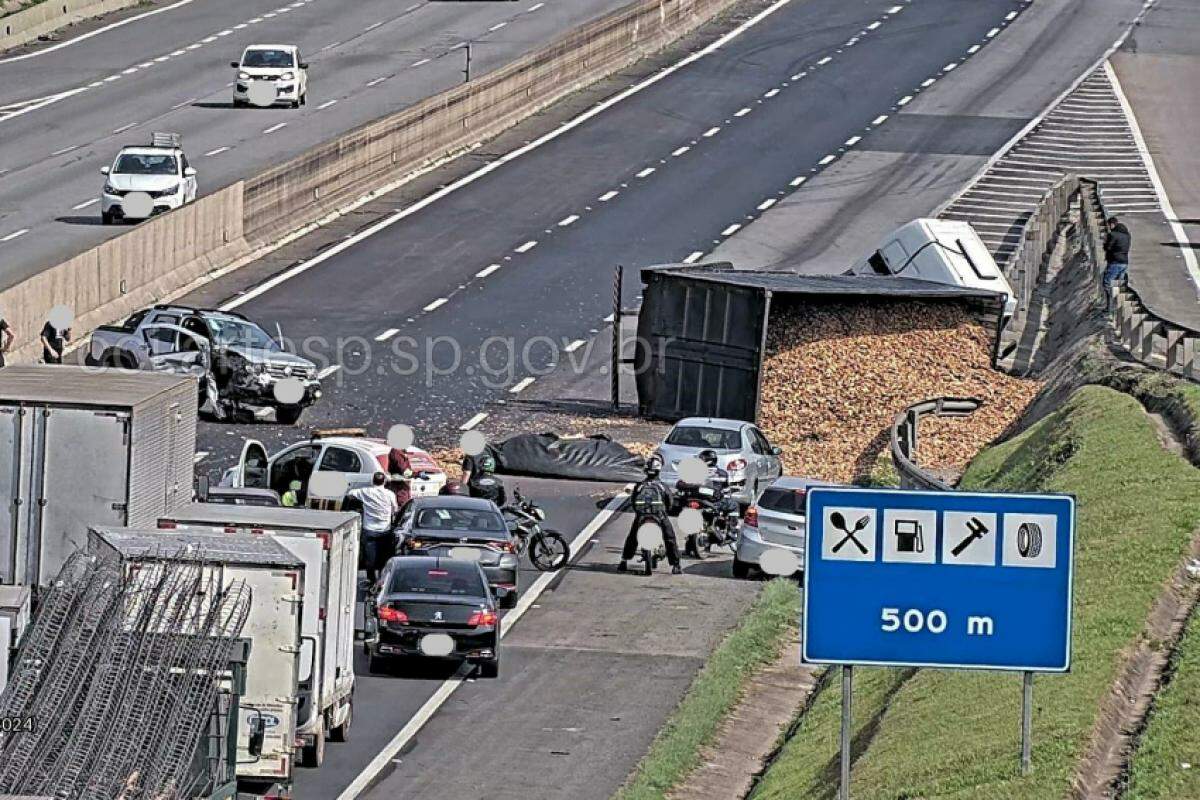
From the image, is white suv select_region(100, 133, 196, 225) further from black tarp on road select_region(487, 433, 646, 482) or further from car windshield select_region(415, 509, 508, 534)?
car windshield select_region(415, 509, 508, 534)

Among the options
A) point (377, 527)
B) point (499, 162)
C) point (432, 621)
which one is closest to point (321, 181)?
point (499, 162)

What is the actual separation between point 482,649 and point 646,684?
1.92m

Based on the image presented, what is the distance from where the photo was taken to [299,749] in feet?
77.9

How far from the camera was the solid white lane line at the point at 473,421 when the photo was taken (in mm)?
43562

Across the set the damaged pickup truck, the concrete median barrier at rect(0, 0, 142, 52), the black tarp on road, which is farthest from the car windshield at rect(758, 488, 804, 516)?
the concrete median barrier at rect(0, 0, 142, 52)

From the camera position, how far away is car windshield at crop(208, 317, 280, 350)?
1682 inches

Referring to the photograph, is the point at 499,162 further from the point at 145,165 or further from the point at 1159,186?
the point at 1159,186

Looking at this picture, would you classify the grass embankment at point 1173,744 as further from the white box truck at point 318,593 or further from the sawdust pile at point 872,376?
the sawdust pile at point 872,376

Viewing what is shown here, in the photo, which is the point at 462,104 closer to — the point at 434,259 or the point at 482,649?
the point at 434,259

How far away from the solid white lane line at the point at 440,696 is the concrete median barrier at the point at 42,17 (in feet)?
144

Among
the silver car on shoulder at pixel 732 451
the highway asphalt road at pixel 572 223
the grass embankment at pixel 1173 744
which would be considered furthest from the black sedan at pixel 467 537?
the grass embankment at pixel 1173 744

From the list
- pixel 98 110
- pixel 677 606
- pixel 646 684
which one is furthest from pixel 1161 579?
pixel 98 110

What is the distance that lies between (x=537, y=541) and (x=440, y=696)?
22.6ft

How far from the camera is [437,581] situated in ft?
92.6
